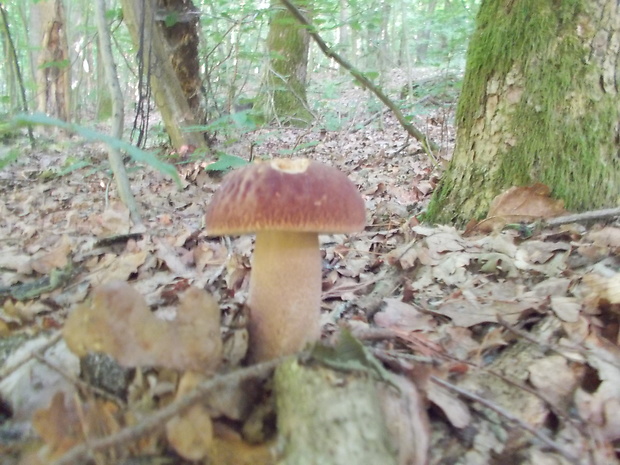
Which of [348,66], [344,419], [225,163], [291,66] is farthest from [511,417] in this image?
[291,66]

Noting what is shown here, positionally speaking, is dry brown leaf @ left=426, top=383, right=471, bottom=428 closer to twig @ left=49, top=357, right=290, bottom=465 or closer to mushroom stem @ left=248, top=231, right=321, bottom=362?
mushroom stem @ left=248, top=231, right=321, bottom=362

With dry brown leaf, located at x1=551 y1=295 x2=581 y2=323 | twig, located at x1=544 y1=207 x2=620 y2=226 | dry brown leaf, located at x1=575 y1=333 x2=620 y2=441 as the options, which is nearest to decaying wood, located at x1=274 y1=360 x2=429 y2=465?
dry brown leaf, located at x1=575 y1=333 x2=620 y2=441

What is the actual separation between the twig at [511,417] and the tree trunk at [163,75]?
5.23m

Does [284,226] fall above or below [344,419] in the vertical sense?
above

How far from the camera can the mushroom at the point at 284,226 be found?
1519 mm

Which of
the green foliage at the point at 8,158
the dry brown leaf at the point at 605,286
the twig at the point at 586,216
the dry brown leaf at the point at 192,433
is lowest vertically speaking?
the dry brown leaf at the point at 192,433

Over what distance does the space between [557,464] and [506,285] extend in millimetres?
1204

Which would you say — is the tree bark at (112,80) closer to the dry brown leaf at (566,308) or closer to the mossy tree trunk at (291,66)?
the dry brown leaf at (566,308)

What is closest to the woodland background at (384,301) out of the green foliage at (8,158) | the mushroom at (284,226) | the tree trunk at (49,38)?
the mushroom at (284,226)

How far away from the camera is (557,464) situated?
1429 mm

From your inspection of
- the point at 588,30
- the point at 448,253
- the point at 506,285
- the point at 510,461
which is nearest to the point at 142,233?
the point at 448,253

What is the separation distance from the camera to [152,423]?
4.02 feet

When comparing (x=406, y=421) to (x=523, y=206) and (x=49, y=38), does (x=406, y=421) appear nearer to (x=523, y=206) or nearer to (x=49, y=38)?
(x=523, y=206)

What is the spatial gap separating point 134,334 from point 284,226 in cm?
57
